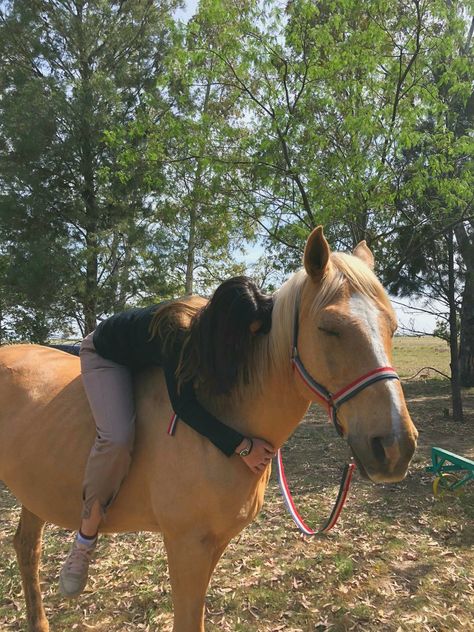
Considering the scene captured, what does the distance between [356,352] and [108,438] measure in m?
1.25

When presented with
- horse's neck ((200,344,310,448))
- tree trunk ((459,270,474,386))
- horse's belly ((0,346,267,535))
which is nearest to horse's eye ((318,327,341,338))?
horse's neck ((200,344,310,448))

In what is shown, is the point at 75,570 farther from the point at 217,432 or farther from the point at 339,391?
the point at 339,391

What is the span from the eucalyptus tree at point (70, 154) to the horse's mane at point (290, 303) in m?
11.7

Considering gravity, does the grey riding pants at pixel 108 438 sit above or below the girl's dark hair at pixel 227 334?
below

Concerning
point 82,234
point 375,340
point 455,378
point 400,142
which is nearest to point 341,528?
point 375,340

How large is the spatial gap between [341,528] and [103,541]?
8.24ft

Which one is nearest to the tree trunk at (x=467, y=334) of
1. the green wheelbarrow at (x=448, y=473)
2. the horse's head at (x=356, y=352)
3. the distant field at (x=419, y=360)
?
the distant field at (x=419, y=360)

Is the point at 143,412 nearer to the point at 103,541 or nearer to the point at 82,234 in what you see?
the point at 103,541

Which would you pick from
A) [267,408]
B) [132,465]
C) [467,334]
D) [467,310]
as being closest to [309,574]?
[132,465]

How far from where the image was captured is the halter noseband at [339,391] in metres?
1.52

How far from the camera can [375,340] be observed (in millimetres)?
1578

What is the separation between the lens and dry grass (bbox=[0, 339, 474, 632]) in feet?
10.5

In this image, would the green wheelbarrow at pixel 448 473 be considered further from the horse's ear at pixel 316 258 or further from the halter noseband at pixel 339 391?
the horse's ear at pixel 316 258

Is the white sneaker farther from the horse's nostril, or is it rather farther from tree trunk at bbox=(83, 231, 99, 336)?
tree trunk at bbox=(83, 231, 99, 336)
